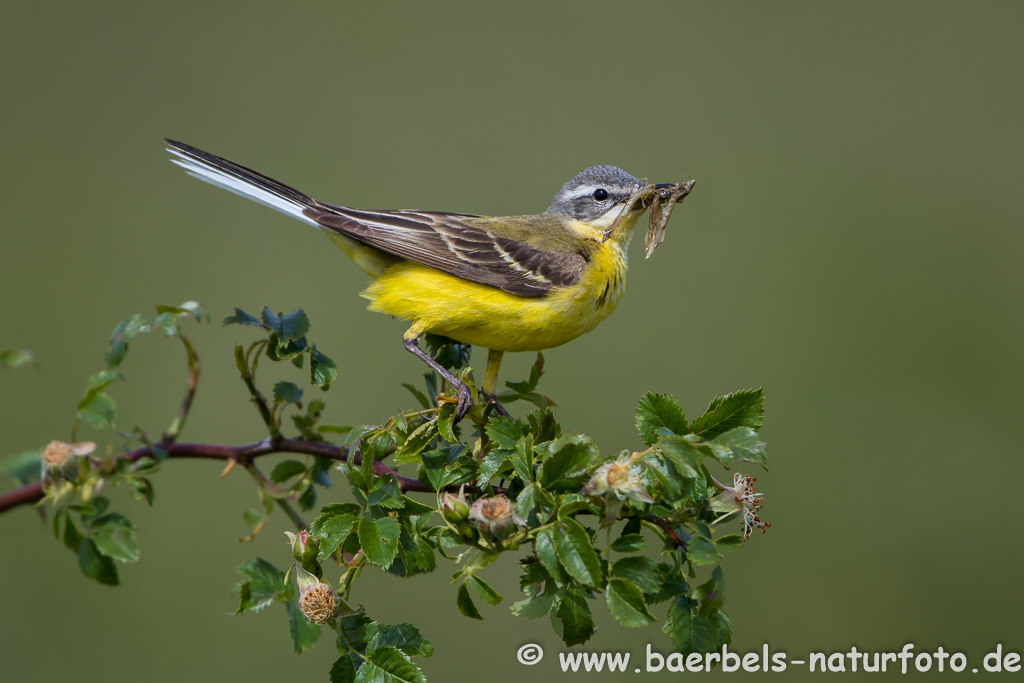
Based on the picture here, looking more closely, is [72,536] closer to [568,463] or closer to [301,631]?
[301,631]

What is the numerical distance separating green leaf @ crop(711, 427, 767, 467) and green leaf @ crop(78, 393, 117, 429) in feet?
5.40

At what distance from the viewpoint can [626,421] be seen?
6.61 meters

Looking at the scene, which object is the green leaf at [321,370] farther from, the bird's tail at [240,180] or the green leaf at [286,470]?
the bird's tail at [240,180]

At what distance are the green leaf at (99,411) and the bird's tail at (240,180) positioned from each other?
1642mm

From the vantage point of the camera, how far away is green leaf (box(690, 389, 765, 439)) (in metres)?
2.01

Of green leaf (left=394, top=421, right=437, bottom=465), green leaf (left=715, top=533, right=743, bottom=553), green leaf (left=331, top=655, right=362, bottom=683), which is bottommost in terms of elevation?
green leaf (left=331, top=655, right=362, bottom=683)

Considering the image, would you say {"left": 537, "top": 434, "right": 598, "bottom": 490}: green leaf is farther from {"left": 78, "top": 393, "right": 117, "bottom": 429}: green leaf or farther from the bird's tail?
the bird's tail

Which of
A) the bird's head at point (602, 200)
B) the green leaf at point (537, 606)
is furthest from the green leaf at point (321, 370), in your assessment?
the bird's head at point (602, 200)

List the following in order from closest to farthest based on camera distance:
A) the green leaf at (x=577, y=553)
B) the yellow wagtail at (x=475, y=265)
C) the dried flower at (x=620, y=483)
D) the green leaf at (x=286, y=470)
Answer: the green leaf at (x=577, y=553) < the dried flower at (x=620, y=483) < the green leaf at (x=286, y=470) < the yellow wagtail at (x=475, y=265)

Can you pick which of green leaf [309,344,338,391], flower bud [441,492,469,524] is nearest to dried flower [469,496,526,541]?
Result: flower bud [441,492,469,524]

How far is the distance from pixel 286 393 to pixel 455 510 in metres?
0.98

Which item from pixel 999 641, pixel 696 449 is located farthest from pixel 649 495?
pixel 999 641

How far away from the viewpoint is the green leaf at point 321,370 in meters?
2.60

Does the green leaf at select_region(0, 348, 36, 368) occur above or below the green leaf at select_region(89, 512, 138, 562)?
above
